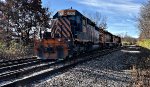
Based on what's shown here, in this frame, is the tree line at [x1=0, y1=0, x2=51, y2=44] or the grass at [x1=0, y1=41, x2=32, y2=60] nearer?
the grass at [x1=0, y1=41, x2=32, y2=60]

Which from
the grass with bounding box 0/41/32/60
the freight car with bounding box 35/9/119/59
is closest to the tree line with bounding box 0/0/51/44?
the grass with bounding box 0/41/32/60

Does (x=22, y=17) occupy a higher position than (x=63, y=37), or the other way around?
(x=22, y=17)

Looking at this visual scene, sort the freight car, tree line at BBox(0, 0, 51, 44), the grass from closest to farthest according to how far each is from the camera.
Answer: the freight car < the grass < tree line at BBox(0, 0, 51, 44)

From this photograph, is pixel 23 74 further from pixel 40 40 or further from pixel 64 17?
pixel 64 17

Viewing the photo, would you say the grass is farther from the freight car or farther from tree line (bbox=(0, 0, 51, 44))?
the freight car

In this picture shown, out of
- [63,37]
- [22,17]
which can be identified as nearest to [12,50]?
[22,17]

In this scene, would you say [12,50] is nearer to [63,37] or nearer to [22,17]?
[22,17]

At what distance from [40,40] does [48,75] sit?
694 centimetres

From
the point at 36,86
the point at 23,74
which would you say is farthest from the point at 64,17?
the point at 36,86

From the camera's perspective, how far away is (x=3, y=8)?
26.8 m

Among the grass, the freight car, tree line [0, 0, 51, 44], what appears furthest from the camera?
tree line [0, 0, 51, 44]

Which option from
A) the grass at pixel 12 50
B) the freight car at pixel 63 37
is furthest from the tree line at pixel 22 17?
the freight car at pixel 63 37

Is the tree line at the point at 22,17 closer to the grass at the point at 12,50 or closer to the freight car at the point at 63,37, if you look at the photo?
the grass at the point at 12,50

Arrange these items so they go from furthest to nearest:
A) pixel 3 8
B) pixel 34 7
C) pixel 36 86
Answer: pixel 34 7
pixel 3 8
pixel 36 86
